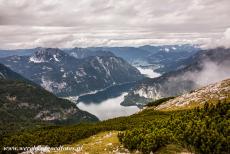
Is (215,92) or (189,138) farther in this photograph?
(215,92)

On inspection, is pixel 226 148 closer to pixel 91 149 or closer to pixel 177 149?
pixel 177 149

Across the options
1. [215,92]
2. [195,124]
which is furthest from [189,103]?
[195,124]

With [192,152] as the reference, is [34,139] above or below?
below

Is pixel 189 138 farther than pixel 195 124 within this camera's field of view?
No

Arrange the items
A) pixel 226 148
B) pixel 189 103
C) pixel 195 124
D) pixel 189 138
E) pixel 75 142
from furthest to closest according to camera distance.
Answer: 1. pixel 189 103
2. pixel 75 142
3. pixel 195 124
4. pixel 189 138
5. pixel 226 148

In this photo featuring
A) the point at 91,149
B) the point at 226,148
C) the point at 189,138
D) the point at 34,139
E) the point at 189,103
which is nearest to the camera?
the point at 226,148

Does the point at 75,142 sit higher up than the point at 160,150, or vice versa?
the point at 160,150

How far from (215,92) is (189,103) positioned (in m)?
19.7

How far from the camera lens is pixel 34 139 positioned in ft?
356

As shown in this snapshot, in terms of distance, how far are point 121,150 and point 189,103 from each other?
122808 mm

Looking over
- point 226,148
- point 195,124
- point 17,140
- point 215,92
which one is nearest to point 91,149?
point 195,124

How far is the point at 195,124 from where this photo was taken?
72.4 meters

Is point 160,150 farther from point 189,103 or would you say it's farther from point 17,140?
point 189,103

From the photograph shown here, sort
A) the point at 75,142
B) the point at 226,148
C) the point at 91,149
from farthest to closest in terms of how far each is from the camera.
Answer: the point at 75,142 → the point at 91,149 → the point at 226,148
